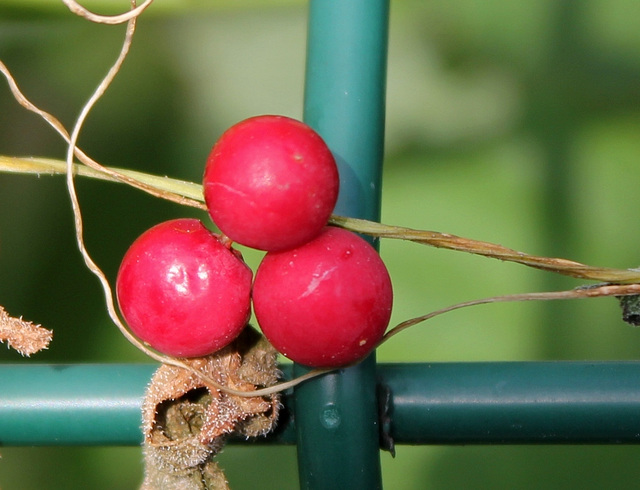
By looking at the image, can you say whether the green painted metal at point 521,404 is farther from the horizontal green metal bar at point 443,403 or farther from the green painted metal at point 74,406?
the green painted metal at point 74,406

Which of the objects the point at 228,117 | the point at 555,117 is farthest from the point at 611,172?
the point at 228,117

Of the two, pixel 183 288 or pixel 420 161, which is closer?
pixel 183 288

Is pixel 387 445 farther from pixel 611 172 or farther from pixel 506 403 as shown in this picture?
pixel 611 172

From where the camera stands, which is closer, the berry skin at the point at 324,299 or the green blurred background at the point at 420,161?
the berry skin at the point at 324,299

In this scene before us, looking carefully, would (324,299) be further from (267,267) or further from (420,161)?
(420,161)

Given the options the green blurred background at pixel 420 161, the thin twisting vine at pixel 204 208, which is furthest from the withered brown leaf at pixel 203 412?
the green blurred background at pixel 420 161

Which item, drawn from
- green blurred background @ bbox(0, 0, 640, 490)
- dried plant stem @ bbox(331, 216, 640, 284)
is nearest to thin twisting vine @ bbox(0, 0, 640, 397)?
dried plant stem @ bbox(331, 216, 640, 284)

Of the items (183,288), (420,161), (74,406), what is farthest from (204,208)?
(420,161)
